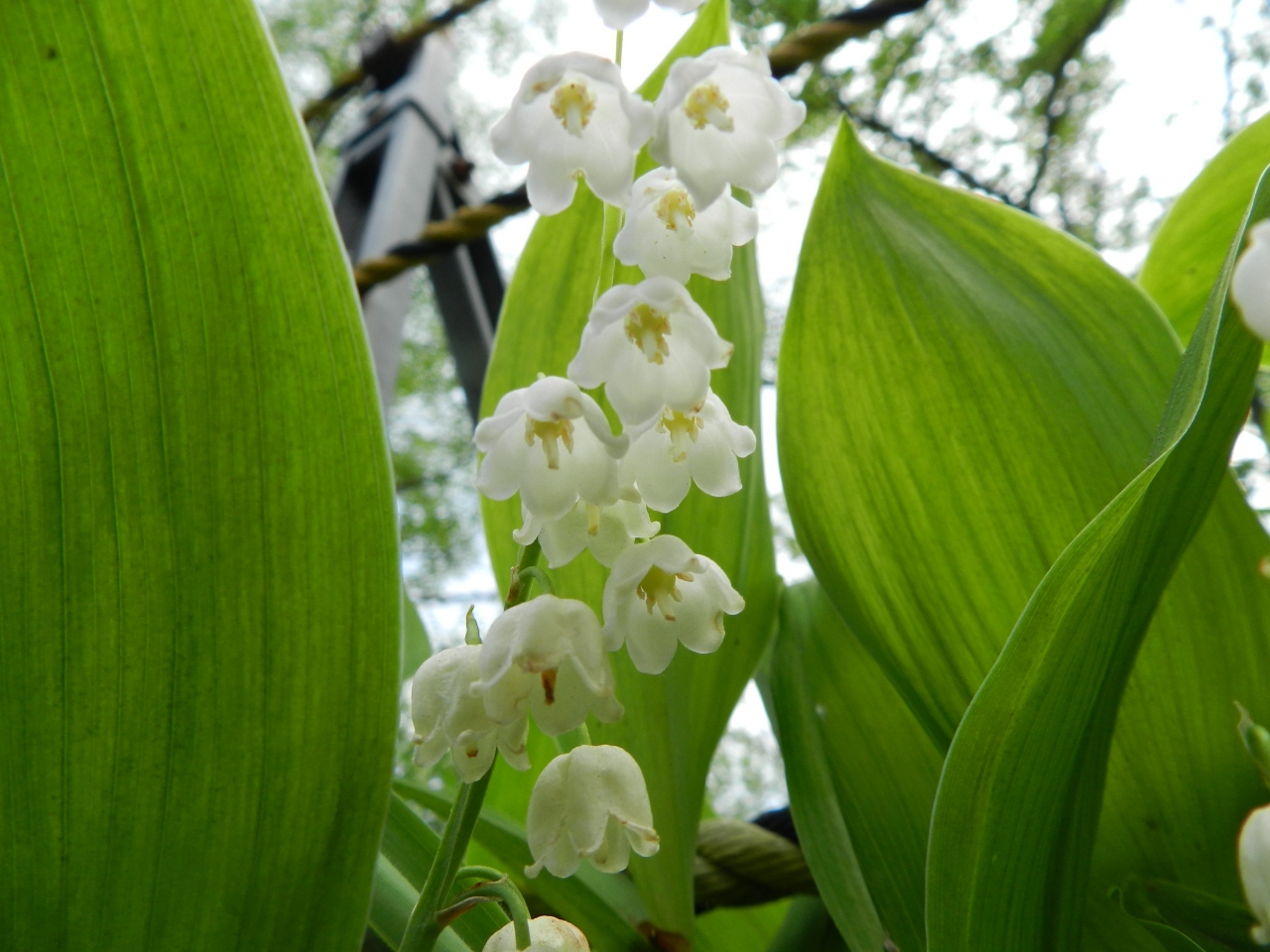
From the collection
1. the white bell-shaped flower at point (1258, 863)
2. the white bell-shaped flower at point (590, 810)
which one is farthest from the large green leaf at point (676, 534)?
the white bell-shaped flower at point (1258, 863)

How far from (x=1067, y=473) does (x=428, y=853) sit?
0.30 meters

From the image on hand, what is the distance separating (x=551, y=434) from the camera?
0.23 m

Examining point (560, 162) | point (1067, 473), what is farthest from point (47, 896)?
Answer: point (1067, 473)

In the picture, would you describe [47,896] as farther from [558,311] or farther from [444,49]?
[444,49]

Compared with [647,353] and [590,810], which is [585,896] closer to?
[590,810]

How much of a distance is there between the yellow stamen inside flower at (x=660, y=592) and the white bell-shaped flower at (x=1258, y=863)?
0.13 meters

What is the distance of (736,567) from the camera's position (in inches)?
17.5

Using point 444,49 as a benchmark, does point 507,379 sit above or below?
below

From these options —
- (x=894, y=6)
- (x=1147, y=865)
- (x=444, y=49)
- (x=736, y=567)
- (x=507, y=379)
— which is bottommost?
(x=1147, y=865)

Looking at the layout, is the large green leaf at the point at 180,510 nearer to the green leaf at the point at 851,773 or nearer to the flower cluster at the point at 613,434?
→ the flower cluster at the point at 613,434

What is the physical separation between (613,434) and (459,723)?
81 mm

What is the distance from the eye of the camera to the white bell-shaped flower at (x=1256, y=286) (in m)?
0.14

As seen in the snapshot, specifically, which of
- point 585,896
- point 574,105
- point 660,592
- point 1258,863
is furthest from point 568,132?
point 585,896

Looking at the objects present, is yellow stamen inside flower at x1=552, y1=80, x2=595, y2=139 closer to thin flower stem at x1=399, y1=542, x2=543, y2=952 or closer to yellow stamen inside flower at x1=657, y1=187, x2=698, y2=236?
yellow stamen inside flower at x1=657, y1=187, x2=698, y2=236
